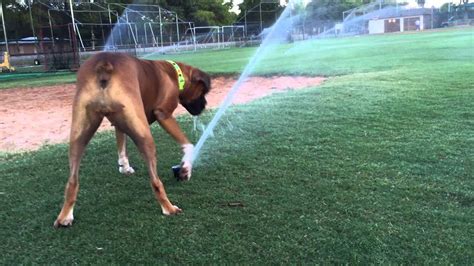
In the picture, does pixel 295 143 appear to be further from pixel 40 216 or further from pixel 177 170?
pixel 40 216

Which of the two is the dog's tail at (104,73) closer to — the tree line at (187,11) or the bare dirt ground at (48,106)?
the bare dirt ground at (48,106)

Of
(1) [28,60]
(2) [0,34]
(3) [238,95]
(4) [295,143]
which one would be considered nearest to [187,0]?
(2) [0,34]

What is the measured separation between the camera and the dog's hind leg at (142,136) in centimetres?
369

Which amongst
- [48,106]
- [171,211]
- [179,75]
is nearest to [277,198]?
[171,211]

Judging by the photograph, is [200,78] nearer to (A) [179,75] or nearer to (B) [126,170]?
(A) [179,75]

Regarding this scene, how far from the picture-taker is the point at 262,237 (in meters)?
3.43

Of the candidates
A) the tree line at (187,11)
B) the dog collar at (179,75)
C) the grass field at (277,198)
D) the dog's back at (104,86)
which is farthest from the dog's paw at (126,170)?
the tree line at (187,11)

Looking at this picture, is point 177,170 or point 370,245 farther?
point 177,170

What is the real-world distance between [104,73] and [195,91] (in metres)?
1.71

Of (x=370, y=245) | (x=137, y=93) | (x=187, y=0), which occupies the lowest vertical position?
(x=370, y=245)

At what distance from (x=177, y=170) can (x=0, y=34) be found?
44.4 metres

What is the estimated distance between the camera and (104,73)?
12.1 ft

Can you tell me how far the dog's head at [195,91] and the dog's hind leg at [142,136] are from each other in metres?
1.48

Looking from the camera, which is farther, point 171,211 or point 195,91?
point 195,91
